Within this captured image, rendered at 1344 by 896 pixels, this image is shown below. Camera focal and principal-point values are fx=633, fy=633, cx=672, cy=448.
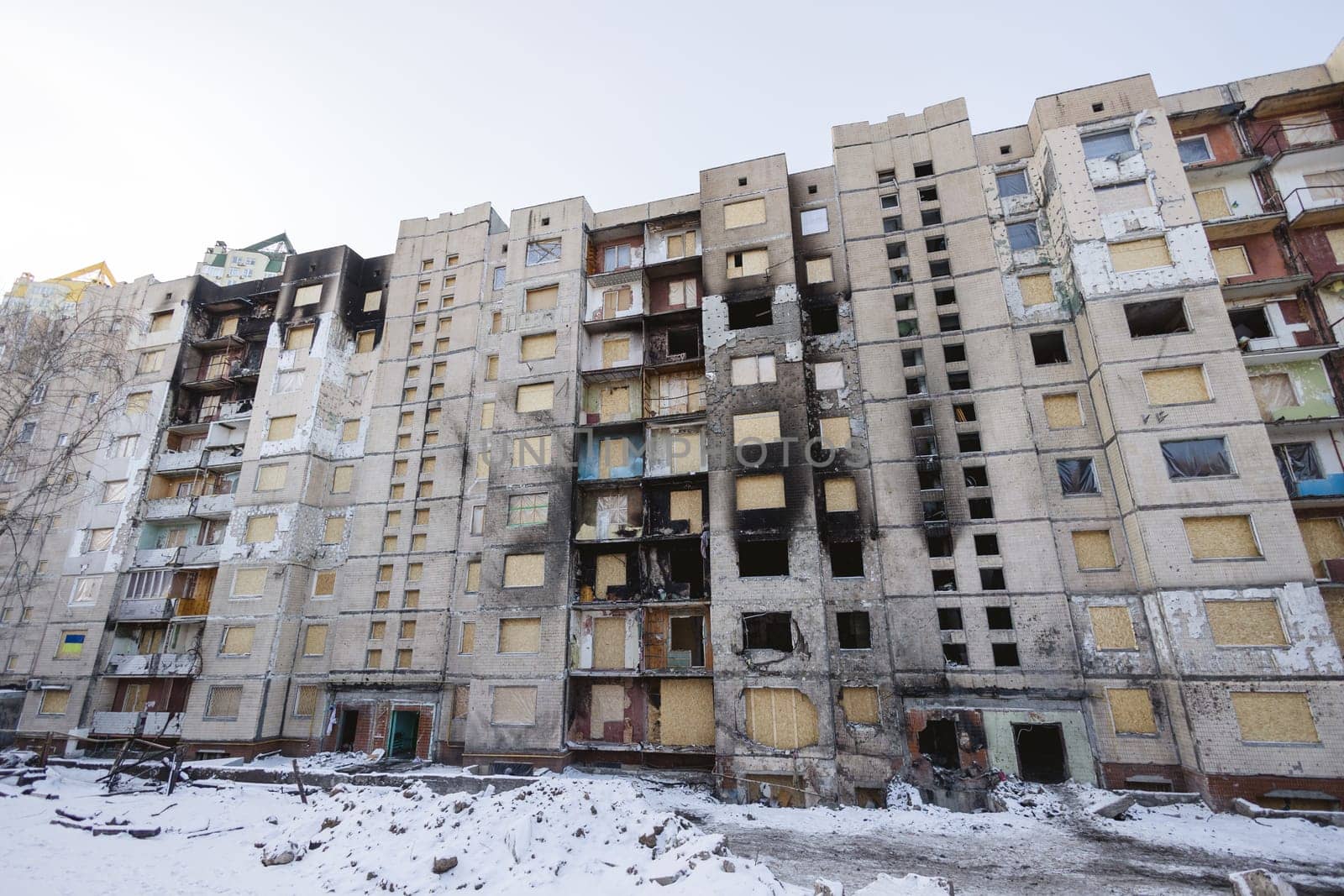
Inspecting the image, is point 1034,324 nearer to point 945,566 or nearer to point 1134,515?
point 1134,515

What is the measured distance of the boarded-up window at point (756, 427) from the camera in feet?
94.2

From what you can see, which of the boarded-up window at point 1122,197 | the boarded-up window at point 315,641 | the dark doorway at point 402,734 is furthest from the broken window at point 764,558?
the boarded-up window at point 315,641

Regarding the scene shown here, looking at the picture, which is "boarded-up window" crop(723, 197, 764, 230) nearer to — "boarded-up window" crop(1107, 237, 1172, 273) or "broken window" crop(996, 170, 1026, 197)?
"broken window" crop(996, 170, 1026, 197)

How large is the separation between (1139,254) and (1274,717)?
59.2ft

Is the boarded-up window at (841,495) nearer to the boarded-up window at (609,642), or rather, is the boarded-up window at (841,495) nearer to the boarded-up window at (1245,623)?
the boarded-up window at (609,642)

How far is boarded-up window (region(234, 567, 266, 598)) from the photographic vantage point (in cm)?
3400

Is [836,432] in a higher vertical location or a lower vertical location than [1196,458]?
higher

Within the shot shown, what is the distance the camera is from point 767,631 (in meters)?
27.4

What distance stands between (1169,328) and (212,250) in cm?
8835

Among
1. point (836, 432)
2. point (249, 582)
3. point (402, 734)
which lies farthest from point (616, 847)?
point (249, 582)

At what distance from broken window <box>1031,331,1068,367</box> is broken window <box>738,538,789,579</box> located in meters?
14.3

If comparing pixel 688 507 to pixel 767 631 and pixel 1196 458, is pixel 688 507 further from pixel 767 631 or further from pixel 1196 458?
pixel 1196 458

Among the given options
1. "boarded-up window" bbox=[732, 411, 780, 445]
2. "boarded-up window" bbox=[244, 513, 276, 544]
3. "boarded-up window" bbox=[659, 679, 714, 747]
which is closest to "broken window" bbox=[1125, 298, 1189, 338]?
"boarded-up window" bbox=[732, 411, 780, 445]

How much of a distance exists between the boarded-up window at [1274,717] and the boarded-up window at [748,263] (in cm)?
2485
